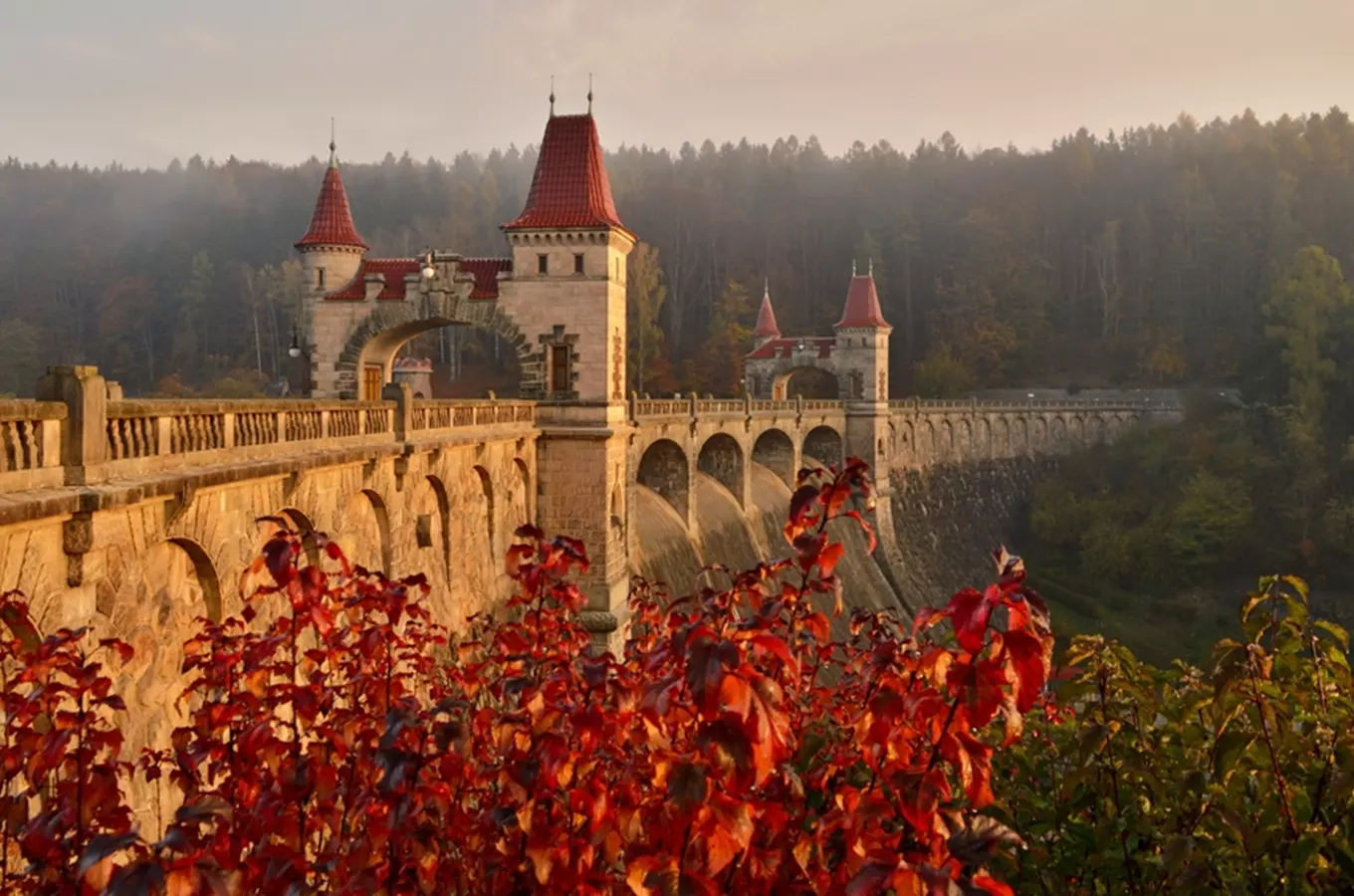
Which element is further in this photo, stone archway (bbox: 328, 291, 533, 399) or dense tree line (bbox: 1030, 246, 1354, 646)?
dense tree line (bbox: 1030, 246, 1354, 646)

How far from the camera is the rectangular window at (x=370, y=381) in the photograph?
72.0ft

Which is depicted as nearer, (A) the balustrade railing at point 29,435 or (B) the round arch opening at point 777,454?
(A) the balustrade railing at point 29,435

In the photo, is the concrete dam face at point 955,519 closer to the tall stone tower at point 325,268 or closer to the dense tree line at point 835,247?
the dense tree line at point 835,247

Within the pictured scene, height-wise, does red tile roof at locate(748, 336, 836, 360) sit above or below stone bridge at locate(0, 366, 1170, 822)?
above

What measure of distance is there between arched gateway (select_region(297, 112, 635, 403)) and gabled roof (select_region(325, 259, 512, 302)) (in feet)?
0.09

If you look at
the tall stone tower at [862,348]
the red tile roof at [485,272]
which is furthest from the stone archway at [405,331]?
the tall stone tower at [862,348]

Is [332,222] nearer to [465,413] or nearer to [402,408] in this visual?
→ [465,413]

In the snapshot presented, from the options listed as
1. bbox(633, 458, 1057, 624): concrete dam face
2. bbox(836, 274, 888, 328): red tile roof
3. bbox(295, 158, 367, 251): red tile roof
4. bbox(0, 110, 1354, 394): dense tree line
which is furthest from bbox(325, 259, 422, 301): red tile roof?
bbox(0, 110, 1354, 394): dense tree line

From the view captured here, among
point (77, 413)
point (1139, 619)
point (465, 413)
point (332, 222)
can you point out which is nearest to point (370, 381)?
point (332, 222)

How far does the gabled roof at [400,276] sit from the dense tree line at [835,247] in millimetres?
40808

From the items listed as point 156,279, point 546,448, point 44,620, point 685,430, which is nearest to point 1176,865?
point 44,620

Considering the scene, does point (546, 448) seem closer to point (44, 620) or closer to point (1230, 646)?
point (44, 620)

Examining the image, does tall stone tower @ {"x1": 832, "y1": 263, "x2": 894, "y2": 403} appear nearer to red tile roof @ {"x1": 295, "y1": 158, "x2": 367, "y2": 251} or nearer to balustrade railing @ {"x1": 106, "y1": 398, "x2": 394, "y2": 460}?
red tile roof @ {"x1": 295, "y1": 158, "x2": 367, "y2": 251}

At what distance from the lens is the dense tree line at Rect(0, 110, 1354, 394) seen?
248 ft
